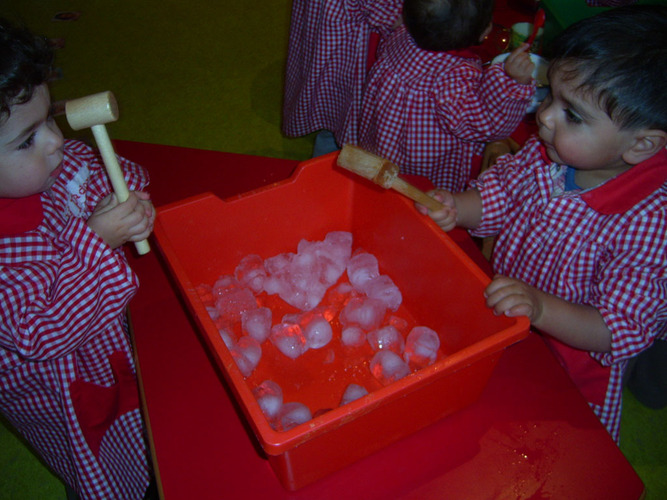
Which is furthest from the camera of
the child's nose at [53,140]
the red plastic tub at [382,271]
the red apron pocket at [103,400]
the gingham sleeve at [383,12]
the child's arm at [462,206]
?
the gingham sleeve at [383,12]

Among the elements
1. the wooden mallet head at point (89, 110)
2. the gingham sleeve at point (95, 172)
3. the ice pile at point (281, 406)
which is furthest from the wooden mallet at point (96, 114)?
the ice pile at point (281, 406)

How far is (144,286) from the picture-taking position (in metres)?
0.83

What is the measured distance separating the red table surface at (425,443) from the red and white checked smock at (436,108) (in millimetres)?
552

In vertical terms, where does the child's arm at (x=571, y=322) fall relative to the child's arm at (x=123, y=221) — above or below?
below

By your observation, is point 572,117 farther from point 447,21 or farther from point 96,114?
point 96,114

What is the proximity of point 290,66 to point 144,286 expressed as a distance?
3.72 ft

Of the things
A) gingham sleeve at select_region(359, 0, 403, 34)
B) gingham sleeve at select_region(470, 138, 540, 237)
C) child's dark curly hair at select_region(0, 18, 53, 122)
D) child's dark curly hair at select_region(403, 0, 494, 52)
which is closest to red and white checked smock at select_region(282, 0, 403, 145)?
gingham sleeve at select_region(359, 0, 403, 34)

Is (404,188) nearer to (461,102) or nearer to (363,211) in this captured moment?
(363,211)

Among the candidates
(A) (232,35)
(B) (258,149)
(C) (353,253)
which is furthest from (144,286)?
(A) (232,35)

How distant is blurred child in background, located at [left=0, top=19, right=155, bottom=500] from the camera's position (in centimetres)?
64

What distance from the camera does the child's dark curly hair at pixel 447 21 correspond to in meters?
1.08

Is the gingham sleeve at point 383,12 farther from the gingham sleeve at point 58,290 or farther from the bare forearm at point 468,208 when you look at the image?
the gingham sleeve at point 58,290

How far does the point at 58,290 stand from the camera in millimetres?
669

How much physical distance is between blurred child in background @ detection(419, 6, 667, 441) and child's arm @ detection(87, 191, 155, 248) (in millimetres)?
443
